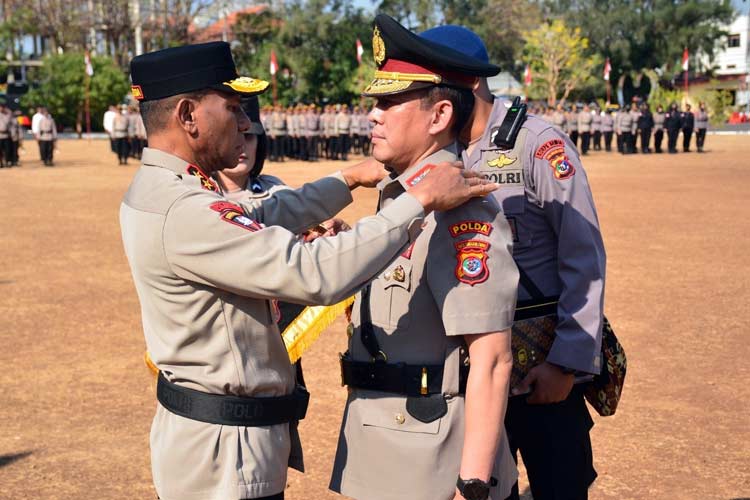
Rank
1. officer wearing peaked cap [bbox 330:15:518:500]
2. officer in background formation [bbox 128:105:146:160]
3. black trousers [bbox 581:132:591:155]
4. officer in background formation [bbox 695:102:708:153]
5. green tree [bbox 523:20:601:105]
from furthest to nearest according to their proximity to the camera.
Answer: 1. green tree [bbox 523:20:601:105]
2. black trousers [bbox 581:132:591:155]
3. officer in background formation [bbox 695:102:708:153]
4. officer in background formation [bbox 128:105:146:160]
5. officer wearing peaked cap [bbox 330:15:518:500]

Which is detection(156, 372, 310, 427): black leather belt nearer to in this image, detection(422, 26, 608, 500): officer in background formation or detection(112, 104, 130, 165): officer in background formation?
detection(422, 26, 608, 500): officer in background formation

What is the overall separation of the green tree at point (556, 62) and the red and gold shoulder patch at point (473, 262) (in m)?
54.2

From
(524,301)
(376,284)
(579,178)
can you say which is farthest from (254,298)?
(579,178)

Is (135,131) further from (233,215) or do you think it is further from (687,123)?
(233,215)

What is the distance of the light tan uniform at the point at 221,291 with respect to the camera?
2.19 m

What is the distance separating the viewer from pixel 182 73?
7.86ft

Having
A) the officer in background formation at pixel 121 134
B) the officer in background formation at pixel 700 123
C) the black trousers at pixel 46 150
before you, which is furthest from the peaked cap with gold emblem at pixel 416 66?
the officer in background formation at pixel 700 123

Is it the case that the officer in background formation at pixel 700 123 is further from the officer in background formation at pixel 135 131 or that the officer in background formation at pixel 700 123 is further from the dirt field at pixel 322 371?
the dirt field at pixel 322 371

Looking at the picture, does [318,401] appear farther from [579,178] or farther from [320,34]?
[320,34]

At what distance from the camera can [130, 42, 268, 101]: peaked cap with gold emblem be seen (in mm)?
2395

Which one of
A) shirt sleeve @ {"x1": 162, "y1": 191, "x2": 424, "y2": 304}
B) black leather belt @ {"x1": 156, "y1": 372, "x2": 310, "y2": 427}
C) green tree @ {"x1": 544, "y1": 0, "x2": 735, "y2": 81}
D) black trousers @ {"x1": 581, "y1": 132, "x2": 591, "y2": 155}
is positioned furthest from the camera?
green tree @ {"x1": 544, "y1": 0, "x2": 735, "y2": 81}

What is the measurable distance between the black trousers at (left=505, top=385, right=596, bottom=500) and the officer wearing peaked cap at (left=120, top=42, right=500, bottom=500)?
83 centimetres

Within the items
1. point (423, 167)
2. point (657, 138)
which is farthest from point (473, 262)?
point (657, 138)

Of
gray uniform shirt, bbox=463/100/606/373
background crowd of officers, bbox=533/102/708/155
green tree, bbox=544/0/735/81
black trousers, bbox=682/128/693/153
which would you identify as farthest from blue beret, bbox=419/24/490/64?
green tree, bbox=544/0/735/81
